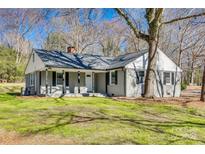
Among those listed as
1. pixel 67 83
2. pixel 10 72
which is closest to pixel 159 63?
pixel 67 83

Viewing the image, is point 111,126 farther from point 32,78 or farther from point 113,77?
point 32,78

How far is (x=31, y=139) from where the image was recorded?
7.22 metres

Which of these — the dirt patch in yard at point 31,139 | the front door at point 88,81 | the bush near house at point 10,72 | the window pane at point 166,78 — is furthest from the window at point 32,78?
the dirt patch in yard at point 31,139

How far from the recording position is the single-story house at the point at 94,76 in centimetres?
2111

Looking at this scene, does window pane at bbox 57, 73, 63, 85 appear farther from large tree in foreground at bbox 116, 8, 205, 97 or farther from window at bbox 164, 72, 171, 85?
window at bbox 164, 72, 171, 85

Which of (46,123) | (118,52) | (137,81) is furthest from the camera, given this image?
(118,52)

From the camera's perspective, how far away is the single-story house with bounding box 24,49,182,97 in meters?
21.1

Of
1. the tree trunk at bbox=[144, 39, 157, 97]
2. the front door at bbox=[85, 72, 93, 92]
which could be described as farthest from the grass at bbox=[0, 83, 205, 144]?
the front door at bbox=[85, 72, 93, 92]

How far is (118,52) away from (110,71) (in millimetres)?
23158

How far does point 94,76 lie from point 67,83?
2.81 meters

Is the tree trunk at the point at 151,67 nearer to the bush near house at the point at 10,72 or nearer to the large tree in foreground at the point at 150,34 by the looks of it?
the large tree in foreground at the point at 150,34

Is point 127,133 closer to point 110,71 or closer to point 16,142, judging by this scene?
point 16,142
